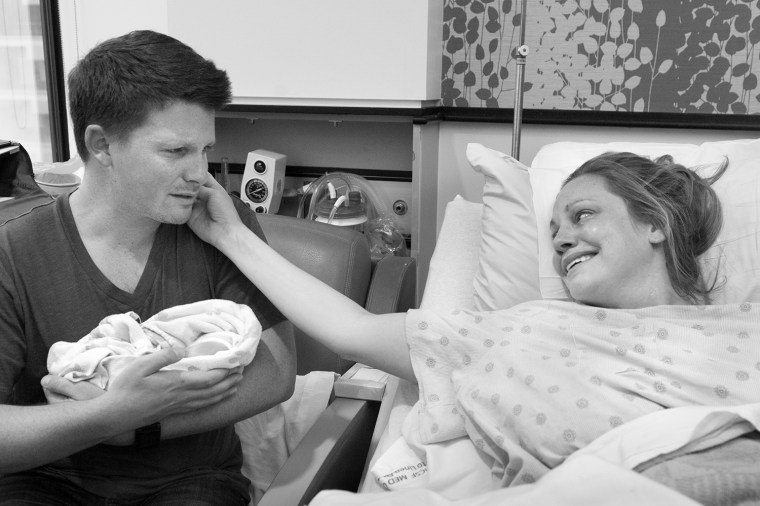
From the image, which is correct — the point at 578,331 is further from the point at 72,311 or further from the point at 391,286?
the point at 72,311

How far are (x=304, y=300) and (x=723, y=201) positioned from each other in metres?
0.87

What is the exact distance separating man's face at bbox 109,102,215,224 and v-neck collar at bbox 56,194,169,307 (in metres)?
0.09

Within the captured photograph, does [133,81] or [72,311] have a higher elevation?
[133,81]

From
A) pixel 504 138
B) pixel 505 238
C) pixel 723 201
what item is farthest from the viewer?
pixel 504 138

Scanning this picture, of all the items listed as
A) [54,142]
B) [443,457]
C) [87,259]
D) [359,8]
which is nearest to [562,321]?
[443,457]

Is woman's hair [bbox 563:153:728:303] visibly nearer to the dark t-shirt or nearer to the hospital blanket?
the hospital blanket

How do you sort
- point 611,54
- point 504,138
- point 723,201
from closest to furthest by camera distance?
1. point 723,201
2. point 611,54
3. point 504,138

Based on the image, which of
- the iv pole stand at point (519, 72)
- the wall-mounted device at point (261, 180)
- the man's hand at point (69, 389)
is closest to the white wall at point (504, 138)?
the iv pole stand at point (519, 72)

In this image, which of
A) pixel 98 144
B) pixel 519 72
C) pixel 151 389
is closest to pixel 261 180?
pixel 519 72

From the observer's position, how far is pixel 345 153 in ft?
8.52

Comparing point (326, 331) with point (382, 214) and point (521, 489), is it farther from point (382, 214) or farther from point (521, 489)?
point (382, 214)

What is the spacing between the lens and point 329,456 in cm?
119

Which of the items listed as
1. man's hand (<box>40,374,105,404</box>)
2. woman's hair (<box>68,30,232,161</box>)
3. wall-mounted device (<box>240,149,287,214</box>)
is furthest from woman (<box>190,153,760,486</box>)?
wall-mounted device (<box>240,149,287,214</box>)

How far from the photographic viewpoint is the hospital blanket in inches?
41.6
